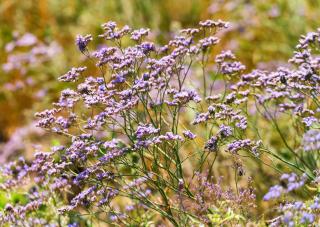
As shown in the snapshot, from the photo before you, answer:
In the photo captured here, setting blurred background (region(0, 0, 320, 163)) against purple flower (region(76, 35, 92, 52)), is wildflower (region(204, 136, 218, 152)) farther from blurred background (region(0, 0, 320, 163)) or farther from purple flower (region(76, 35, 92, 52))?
blurred background (region(0, 0, 320, 163))

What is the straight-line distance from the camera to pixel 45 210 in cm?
419

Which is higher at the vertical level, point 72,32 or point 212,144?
point 72,32

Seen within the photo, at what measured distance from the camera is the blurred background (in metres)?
7.02

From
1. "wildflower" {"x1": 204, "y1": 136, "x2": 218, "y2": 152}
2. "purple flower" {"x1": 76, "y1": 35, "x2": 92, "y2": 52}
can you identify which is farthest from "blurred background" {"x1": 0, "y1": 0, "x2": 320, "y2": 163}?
"wildflower" {"x1": 204, "y1": 136, "x2": 218, "y2": 152}

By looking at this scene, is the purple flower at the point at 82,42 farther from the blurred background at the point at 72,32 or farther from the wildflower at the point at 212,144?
the blurred background at the point at 72,32

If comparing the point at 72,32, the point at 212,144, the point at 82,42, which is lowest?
the point at 212,144

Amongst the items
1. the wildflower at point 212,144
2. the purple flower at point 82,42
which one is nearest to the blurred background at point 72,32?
the purple flower at point 82,42

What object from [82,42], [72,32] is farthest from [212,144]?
[72,32]

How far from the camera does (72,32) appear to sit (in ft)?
28.3

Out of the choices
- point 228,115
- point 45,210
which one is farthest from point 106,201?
point 45,210

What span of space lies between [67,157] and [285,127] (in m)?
3.05

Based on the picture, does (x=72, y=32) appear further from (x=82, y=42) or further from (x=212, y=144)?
(x=212, y=144)

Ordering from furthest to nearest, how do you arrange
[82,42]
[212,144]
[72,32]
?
[72,32] → [82,42] → [212,144]

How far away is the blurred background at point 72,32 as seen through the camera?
7023 millimetres
